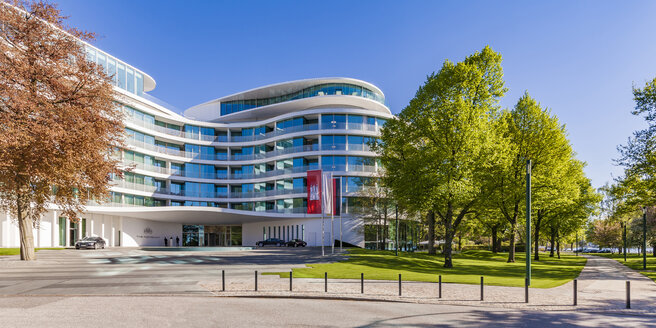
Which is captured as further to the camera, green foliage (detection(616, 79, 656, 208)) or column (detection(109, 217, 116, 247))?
column (detection(109, 217, 116, 247))

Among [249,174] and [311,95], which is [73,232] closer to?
[249,174]

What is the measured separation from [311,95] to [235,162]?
15.9m

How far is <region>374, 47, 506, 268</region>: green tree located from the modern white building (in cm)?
2447

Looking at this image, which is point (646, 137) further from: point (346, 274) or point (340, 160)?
point (340, 160)

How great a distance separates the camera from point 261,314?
11.9 metres

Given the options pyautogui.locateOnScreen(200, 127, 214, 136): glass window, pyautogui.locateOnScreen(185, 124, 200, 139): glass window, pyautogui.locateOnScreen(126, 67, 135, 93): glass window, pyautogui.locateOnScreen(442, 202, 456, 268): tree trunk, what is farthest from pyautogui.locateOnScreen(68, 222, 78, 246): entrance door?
pyautogui.locateOnScreen(442, 202, 456, 268): tree trunk

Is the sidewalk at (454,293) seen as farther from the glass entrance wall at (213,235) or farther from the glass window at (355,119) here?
the glass entrance wall at (213,235)

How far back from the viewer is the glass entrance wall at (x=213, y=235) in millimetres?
70188

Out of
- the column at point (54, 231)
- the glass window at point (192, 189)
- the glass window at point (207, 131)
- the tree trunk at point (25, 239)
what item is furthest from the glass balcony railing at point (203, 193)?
the tree trunk at point (25, 239)

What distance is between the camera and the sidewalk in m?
14.9

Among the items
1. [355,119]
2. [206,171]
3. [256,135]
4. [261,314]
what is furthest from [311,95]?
[261,314]

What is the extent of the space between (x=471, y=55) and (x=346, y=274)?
63.6ft

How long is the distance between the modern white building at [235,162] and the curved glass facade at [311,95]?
0.16 meters

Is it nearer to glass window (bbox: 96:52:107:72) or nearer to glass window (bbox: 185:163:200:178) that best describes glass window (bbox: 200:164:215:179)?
glass window (bbox: 185:163:200:178)
